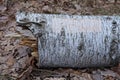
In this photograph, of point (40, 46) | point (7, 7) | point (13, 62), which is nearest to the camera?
point (40, 46)

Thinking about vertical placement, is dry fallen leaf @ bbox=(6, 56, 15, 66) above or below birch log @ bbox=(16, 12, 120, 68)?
below

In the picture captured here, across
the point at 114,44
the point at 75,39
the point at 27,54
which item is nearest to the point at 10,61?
the point at 27,54

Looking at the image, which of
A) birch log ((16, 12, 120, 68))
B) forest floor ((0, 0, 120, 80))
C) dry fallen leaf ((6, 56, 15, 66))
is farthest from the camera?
dry fallen leaf ((6, 56, 15, 66))

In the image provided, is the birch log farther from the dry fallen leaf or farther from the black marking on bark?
the dry fallen leaf

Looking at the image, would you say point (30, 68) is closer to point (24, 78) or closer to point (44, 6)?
point (24, 78)

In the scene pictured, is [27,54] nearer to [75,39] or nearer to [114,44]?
[75,39]

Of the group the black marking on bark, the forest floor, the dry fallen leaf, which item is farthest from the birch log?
the dry fallen leaf

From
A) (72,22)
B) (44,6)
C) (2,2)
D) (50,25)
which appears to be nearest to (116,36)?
(72,22)
